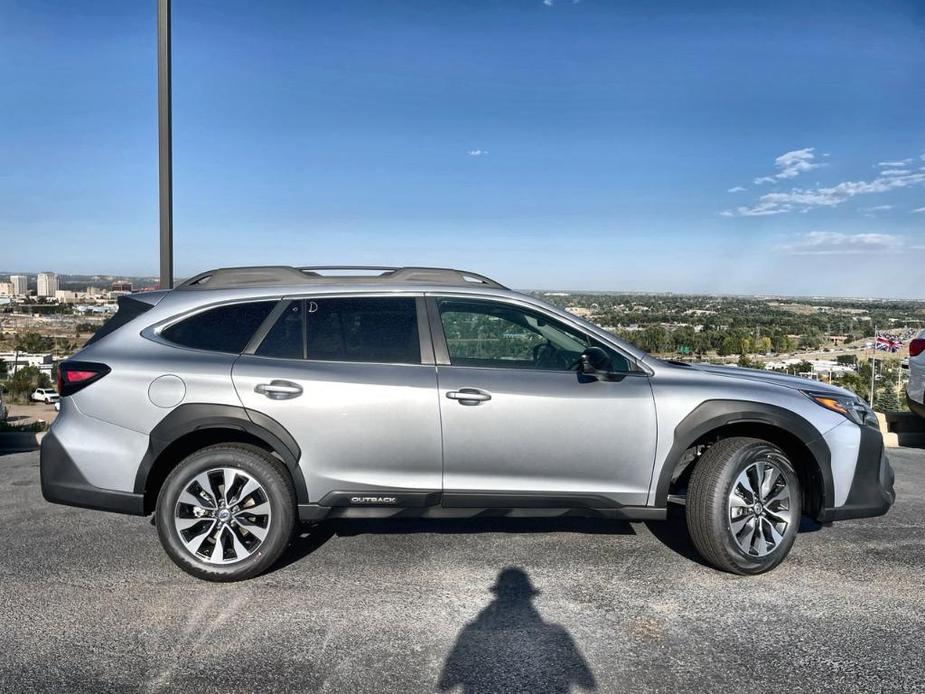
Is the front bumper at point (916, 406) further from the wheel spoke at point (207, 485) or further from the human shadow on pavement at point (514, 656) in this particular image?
the wheel spoke at point (207, 485)

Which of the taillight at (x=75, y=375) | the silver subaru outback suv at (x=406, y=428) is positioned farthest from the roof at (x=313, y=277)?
the taillight at (x=75, y=375)

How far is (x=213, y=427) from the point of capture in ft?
12.1

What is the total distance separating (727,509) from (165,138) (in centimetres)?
625

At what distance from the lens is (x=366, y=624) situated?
3.18m

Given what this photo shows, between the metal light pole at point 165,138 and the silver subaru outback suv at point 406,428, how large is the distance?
296cm

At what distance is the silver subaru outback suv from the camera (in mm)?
3668

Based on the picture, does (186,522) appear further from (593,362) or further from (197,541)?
(593,362)

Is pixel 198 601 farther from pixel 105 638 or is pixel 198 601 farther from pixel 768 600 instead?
pixel 768 600

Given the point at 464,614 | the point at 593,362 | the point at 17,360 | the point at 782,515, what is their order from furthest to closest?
1. the point at 17,360
2. the point at 782,515
3. the point at 593,362
4. the point at 464,614

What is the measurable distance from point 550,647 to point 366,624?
89 cm

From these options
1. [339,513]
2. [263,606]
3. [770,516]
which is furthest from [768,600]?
[263,606]

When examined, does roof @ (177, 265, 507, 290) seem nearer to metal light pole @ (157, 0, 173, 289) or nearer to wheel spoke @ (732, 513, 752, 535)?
wheel spoke @ (732, 513, 752, 535)

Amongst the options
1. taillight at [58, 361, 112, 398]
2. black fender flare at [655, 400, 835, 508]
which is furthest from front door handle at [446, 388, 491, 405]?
taillight at [58, 361, 112, 398]

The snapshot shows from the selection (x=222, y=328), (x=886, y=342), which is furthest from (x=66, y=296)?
(x=886, y=342)
